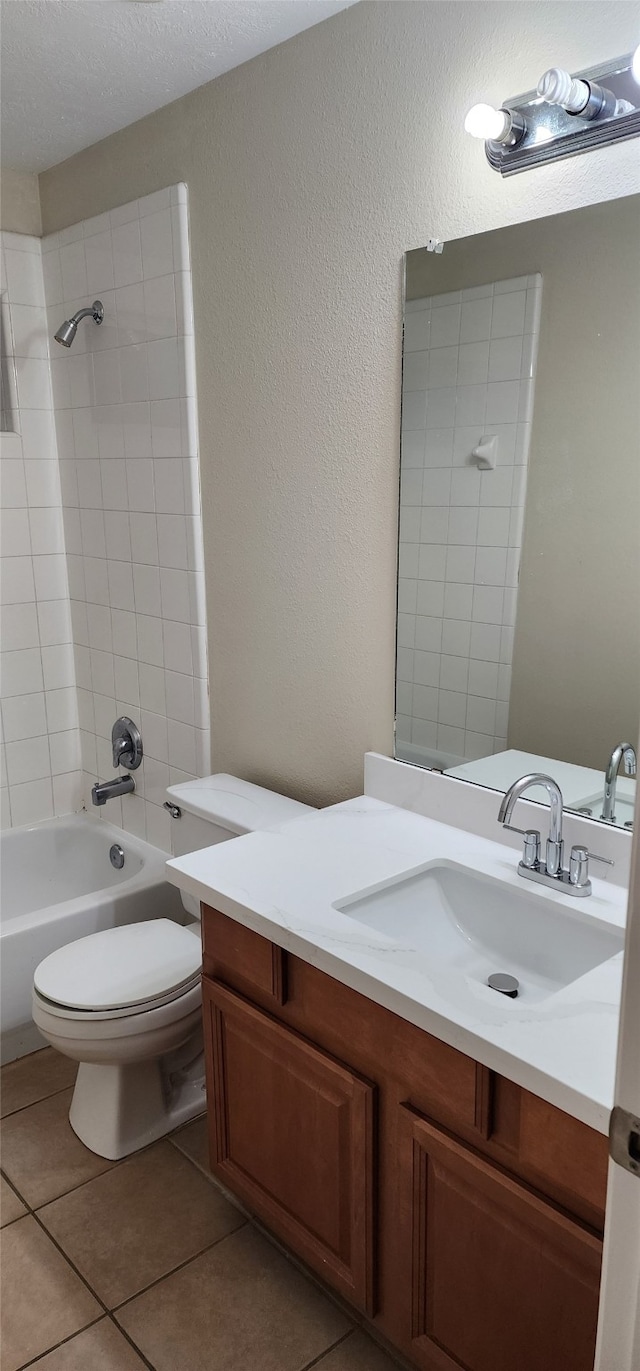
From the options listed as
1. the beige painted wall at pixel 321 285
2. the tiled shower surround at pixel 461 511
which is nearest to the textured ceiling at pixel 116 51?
the beige painted wall at pixel 321 285

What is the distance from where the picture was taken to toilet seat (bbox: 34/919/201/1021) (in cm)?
192

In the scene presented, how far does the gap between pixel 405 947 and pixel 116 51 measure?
189 centimetres

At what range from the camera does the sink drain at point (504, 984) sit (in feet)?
4.76

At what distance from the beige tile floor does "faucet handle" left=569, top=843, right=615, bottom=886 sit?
2.91ft

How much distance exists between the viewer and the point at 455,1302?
1.31m

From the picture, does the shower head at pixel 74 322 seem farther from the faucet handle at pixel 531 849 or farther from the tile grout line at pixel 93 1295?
the tile grout line at pixel 93 1295

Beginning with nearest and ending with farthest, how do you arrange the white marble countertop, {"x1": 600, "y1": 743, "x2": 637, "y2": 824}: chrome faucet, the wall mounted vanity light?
the white marble countertop
the wall mounted vanity light
{"x1": 600, "y1": 743, "x2": 637, "y2": 824}: chrome faucet

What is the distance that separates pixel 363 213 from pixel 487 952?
1.41 metres

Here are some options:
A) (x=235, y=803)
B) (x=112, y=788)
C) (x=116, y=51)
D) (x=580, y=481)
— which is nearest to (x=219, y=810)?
(x=235, y=803)

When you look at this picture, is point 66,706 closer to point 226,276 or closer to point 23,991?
point 23,991

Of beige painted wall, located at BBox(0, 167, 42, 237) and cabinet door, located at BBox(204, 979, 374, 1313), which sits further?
beige painted wall, located at BBox(0, 167, 42, 237)

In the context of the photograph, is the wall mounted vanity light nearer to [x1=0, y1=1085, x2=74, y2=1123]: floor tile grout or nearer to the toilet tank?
the toilet tank

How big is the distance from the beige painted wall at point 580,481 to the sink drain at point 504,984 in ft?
1.25

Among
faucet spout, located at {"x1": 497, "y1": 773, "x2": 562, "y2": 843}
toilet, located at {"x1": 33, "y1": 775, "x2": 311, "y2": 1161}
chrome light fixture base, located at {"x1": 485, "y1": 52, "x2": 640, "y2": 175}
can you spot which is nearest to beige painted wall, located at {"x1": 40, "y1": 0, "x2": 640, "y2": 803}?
chrome light fixture base, located at {"x1": 485, "y1": 52, "x2": 640, "y2": 175}
